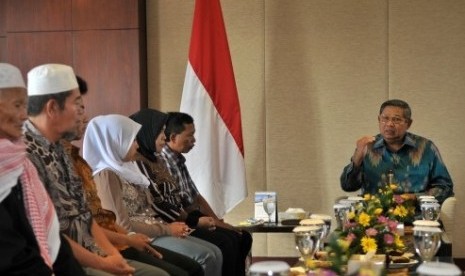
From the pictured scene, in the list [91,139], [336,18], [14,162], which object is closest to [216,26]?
[336,18]

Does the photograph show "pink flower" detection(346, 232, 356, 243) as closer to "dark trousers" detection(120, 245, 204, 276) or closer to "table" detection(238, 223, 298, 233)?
"dark trousers" detection(120, 245, 204, 276)

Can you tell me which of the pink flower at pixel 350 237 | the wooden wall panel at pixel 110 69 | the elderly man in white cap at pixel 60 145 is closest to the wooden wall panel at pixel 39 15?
the wooden wall panel at pixel 110 69

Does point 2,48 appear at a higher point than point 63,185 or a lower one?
higher

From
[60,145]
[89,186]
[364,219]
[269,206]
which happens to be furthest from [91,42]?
[364,219]

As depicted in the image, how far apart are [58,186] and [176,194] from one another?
5.33 ft

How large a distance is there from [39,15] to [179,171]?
2.15 m

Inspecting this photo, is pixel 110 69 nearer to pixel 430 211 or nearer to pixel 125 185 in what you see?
pixel 125 185

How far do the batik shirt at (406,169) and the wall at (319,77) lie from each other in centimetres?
109

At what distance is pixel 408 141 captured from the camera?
15.6 feet

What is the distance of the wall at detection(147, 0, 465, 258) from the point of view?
5762mm

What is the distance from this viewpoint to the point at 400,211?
11.5 ft

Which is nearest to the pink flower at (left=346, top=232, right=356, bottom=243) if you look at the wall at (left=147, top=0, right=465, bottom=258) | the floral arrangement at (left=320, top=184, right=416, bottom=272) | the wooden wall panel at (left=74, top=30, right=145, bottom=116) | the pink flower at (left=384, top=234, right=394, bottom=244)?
the floral arrangement at (left=320, top=184, right=416, bottom=272)

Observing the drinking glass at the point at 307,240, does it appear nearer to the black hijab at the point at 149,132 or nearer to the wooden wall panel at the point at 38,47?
the black hijab at the point at 149,132

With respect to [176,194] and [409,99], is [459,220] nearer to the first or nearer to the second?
A: [409,99]
